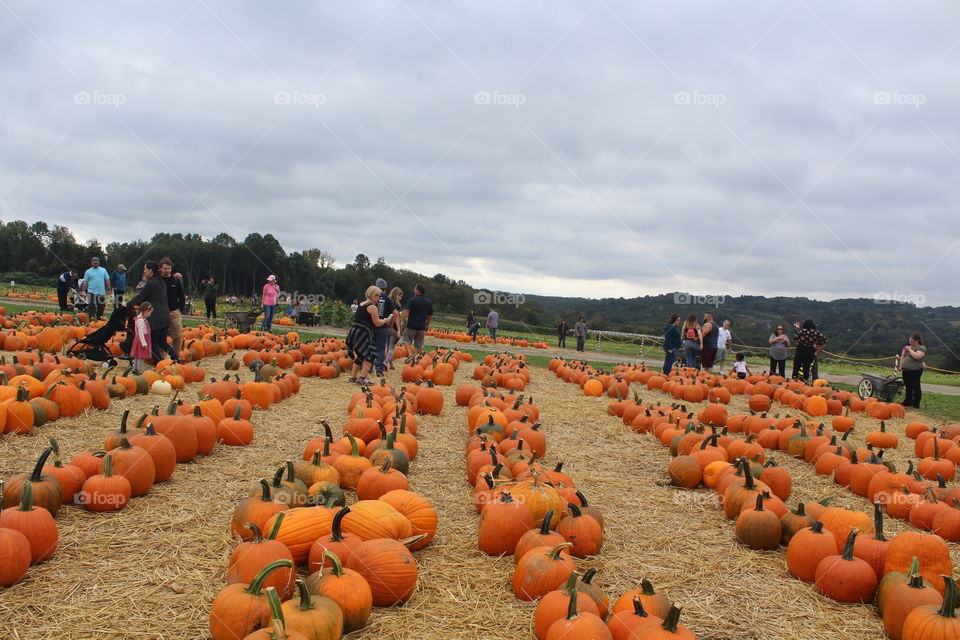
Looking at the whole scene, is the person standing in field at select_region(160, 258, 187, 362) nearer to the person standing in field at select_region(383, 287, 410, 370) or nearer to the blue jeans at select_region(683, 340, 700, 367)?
the person standing in field at select_region(383, 287, 410, 370)

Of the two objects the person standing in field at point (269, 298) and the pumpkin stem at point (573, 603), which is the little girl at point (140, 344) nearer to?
the pumpkin stem at point (573, 603)

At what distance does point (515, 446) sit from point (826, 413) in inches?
343

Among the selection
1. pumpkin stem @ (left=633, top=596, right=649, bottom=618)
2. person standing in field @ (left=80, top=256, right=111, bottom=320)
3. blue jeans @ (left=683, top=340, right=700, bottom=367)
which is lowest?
pumpkin stem @ (left=633, top=596, right=649, bottom=618)

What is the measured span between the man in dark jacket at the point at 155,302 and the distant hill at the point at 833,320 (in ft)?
96.1

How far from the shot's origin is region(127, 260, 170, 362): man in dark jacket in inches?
420

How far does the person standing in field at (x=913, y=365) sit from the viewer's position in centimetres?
1369

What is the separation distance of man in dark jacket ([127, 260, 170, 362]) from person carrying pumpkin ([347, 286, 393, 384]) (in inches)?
135

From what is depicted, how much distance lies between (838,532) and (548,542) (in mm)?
2436

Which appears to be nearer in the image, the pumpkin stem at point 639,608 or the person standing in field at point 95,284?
the pumpkin stem at point 639,608

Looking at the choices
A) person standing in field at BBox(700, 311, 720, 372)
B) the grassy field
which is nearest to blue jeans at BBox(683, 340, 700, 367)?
person standing in field at BBox(700, 311, 720, 372)

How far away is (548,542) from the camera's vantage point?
4.04 m

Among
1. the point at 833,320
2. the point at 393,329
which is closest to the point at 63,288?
the point at 393,329

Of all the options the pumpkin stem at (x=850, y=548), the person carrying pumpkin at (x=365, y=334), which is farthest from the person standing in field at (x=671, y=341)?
the pumpkin stem at (x=850, y=548)

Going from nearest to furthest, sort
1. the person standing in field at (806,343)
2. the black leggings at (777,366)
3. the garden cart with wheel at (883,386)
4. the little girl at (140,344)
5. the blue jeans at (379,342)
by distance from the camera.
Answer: the little girl at (140,344) → the blue jeans at (379,342) → the garden cart with wheel at (883,386) → the person standing in field at (806,343) → the black leggings at (777,366)
